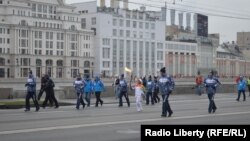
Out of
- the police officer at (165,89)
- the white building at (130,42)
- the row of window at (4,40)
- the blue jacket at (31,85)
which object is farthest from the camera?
the white building at (130,42)

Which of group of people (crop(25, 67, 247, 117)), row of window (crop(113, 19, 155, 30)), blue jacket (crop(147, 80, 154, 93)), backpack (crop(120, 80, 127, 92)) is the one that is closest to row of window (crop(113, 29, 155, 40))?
row of window (crop(113, 19, 155, 30))

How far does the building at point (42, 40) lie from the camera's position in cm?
10956

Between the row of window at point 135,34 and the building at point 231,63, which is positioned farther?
the building at point 231,63

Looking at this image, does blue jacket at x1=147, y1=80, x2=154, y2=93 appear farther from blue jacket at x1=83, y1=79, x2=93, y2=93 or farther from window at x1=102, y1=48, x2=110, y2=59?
window at x1=102, y1=48, x2=110, y2=59

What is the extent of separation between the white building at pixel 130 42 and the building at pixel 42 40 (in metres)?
3.74

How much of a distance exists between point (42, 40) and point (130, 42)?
28.9 metres

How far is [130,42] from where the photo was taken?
13912 centimetres

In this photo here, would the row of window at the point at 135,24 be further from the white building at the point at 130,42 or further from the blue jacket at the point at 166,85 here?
the blue jacket at the point at 166,85

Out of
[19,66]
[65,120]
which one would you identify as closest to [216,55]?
[19,66]

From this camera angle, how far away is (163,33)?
147500 mm

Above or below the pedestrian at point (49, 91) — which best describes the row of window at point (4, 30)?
above

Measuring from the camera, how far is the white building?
5113 inches

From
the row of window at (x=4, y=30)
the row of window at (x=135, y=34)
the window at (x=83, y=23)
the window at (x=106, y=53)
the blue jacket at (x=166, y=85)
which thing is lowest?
the blue jacket at (x=166, y=85)

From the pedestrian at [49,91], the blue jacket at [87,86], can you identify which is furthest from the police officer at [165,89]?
the blue jacket at [87,86]
